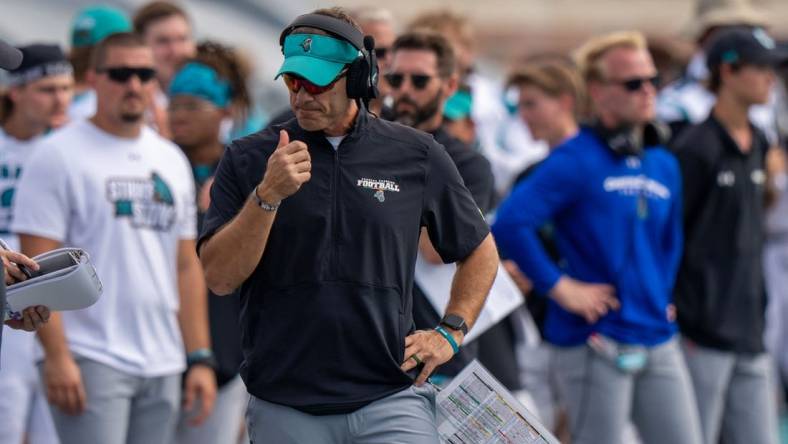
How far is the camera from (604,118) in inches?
305

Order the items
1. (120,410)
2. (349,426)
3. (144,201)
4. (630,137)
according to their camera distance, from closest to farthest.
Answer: (349,426) → (120,410) → (144,201) → (630,137)

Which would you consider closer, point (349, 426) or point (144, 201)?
point (349, 426)

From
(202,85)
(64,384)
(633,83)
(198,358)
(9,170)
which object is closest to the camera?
(64,384)

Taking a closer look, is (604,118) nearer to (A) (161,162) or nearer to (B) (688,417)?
(B) (688,417)

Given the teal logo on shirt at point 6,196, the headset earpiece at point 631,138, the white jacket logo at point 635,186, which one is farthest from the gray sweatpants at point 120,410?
the headset earpiece at point 631,138

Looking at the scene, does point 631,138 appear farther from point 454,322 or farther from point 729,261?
point 454,322

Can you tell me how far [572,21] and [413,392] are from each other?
47.9m

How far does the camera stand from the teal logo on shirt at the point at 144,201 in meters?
6.68

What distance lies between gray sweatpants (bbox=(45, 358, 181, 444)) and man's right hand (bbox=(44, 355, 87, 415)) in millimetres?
68

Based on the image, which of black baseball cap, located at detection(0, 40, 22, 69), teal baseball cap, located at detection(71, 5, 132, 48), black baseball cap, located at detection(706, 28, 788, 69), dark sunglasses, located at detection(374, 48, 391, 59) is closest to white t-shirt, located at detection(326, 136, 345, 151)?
black baseball cap, located at detection(0, 40, 22, 69)

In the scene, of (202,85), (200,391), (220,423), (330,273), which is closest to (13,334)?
(200,391)

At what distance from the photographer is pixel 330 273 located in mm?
4992

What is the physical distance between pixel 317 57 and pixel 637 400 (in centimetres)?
307

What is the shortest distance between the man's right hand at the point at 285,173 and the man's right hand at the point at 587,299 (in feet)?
9.41
